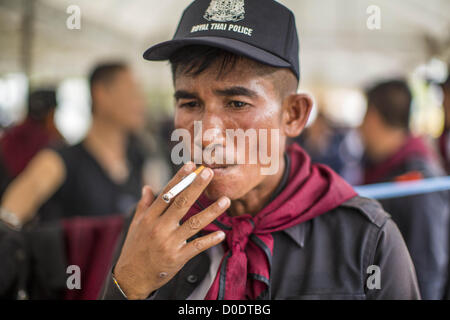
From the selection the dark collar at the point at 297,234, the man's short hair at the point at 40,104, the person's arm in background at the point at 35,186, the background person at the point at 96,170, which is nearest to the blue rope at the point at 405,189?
the dark collar at the point at 297,234

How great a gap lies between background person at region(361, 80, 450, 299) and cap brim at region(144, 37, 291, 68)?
67 centimetres

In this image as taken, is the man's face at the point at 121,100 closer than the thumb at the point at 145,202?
No

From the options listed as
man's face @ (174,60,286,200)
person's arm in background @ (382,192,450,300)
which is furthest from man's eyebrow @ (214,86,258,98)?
person's arm in background @ (382,192,450,300)

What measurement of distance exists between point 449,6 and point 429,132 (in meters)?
1.73

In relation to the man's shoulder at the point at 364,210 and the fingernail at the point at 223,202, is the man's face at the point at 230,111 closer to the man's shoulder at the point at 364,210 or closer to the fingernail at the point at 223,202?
the fingernail at the point at 223,202

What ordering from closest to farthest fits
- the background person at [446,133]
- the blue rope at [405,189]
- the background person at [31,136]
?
1. the blue rope at [405,189]
2. the background person at [446,133]
3. the background person at [31,136]

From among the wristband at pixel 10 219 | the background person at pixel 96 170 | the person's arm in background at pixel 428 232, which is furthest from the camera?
the background person at pixel 96 170

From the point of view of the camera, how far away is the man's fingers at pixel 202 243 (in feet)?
2.67

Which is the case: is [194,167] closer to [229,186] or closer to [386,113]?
[229,186]

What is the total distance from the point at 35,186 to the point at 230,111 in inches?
56.4

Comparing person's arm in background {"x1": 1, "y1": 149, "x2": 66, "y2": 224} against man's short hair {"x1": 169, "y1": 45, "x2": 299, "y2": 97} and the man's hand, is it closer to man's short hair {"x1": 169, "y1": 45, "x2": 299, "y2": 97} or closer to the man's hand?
the man's hand

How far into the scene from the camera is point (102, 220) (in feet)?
5.83

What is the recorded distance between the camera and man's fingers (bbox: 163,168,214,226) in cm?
78
